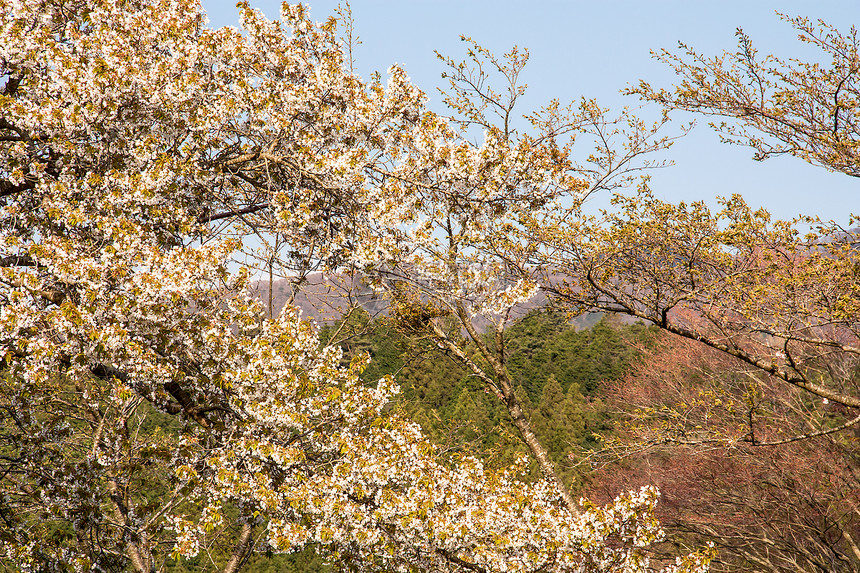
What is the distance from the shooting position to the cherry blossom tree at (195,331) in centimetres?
586

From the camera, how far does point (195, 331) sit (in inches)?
238

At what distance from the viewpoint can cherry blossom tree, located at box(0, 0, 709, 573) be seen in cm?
586

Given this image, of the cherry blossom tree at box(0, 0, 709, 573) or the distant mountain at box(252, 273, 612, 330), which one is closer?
the cherry blossom tree at box(0, 0, 709, 573)

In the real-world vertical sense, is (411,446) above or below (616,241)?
below

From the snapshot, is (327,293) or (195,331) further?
(327,293)

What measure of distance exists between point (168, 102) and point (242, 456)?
3555 mm

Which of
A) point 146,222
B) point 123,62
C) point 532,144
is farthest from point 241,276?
point 532,144

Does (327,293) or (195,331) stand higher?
(327,293)

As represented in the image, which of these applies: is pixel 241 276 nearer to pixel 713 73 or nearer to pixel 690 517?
pixel 713 73

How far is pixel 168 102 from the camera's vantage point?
260 inches

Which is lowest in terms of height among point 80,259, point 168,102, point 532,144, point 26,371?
point 26,371

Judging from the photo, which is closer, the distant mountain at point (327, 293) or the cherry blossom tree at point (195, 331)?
the cherry blossom tree at point (195, 331)

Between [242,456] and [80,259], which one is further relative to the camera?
[242,456]

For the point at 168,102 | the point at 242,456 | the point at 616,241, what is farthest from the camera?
the point at 616,241
